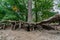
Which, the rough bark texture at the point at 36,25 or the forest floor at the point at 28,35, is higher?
the rough bark texture at the point at 36,25

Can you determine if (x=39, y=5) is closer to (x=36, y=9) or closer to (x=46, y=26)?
(x=36, y=9)

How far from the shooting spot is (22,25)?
2.83 meters

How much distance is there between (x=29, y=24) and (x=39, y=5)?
237 centimetres

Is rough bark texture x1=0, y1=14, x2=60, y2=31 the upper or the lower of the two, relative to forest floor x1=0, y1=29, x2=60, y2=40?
upper

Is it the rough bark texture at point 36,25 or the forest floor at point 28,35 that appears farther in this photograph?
the rough bark texture at point 36,25

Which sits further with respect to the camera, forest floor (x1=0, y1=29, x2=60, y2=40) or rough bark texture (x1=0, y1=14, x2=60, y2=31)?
rough bark texture (x1=0, y1=14, x2=60, y2=31)

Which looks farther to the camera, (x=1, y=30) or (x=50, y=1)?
(x=50, y=1)

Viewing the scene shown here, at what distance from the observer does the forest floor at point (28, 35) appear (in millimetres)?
2391

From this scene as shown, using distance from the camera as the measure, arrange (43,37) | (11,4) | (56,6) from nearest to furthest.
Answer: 1. (43,37)
2. (11,4)
3. (56,6)

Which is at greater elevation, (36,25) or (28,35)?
(36,25)

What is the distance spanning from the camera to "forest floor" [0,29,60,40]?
2.39m

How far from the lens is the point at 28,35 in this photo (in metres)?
2.52

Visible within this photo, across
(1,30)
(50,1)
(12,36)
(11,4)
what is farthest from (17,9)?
(12,36)

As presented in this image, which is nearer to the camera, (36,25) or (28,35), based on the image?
(28,35)
